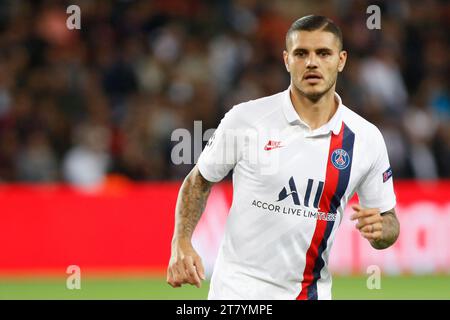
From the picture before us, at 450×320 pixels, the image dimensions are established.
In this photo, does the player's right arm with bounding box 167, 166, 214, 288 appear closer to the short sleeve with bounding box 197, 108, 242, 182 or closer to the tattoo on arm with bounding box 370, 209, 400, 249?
the short sleeve with bounding box 197, 108, 242, 182

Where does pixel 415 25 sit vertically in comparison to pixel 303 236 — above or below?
above

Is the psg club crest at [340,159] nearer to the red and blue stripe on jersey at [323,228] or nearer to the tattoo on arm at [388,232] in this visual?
the red and blue stripe on jersey at [323,228]

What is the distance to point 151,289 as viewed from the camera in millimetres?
10461

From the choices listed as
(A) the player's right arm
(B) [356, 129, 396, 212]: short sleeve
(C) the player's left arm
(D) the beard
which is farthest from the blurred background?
(D) the beard

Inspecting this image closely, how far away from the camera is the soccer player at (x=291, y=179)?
533cm

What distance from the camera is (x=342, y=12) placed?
1578 centimetres

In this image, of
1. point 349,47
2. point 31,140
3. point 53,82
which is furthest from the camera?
point 349,47

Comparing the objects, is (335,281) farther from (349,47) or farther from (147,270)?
(349,47)

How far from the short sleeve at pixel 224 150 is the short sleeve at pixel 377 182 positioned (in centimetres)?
72

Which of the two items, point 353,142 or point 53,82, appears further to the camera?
point 53,82
